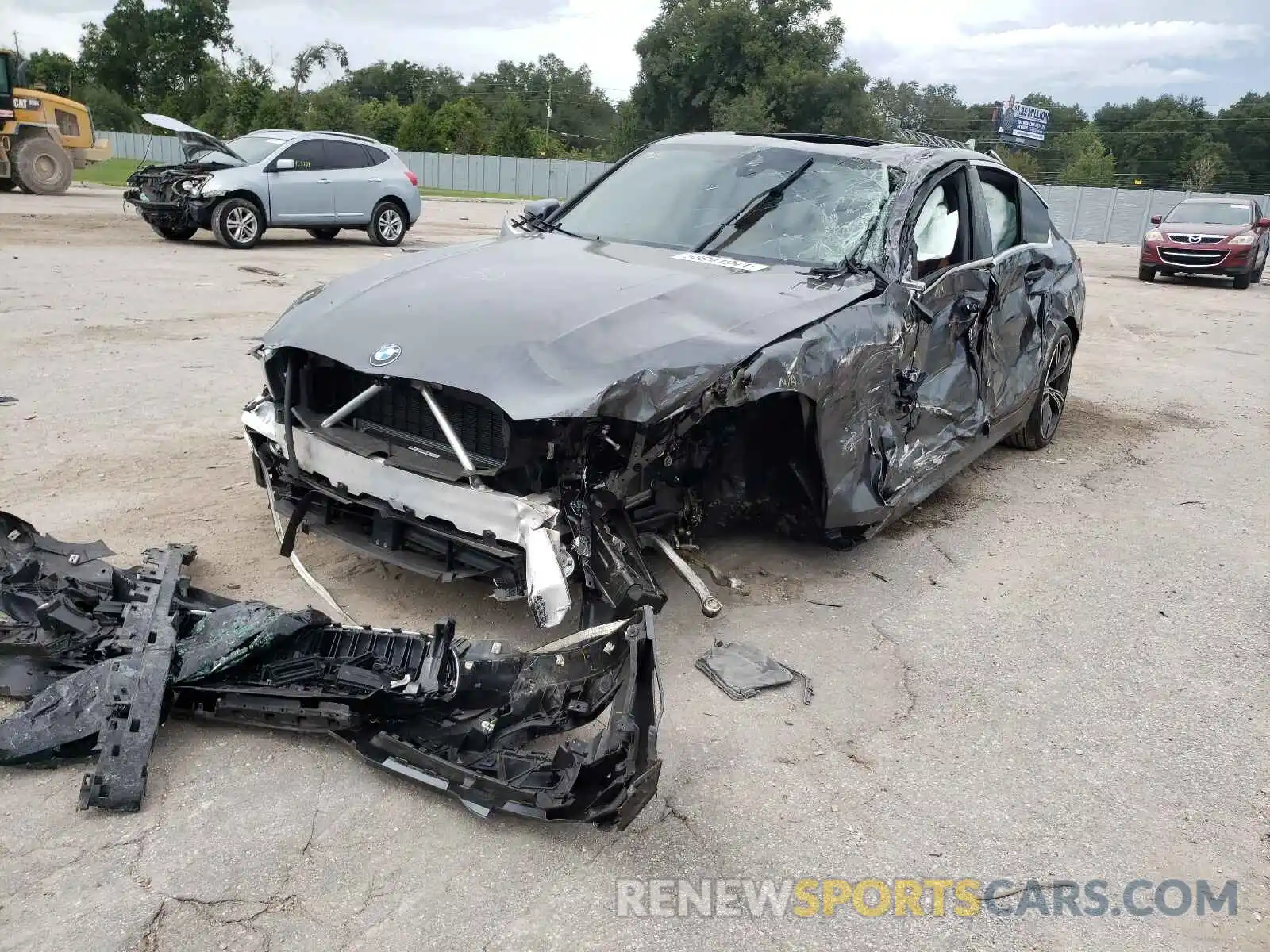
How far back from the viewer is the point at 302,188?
45.6 ft

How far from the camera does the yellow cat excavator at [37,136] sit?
60.0ft

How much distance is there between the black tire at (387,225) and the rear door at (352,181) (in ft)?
0.57

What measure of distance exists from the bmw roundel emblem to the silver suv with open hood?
36.1 feet

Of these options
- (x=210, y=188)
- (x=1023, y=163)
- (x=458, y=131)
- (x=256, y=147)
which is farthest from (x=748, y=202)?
(x=1023, y=163)

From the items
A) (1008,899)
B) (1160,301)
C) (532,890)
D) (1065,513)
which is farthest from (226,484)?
(1160,301)

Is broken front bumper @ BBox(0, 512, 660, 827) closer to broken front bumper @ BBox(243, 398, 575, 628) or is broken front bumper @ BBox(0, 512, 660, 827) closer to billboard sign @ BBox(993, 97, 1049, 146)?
broken front bumper @ BBox(243, 398, 575, 628)

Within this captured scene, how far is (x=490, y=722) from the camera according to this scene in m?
2.73

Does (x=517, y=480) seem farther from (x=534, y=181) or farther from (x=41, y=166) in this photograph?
(x=534, y=181)

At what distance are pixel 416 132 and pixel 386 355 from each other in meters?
50.9

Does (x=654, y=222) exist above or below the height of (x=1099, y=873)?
above

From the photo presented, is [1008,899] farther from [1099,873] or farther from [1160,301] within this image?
[1160,301]

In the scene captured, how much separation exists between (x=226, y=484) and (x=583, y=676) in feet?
9.15

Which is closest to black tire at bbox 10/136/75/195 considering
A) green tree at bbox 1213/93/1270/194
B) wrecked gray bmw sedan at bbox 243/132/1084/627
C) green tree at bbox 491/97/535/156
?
wrecked gray bmw sedan at bbox 243/132/1084/627

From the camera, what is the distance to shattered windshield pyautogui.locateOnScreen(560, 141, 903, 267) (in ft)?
13.8
